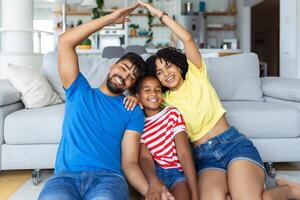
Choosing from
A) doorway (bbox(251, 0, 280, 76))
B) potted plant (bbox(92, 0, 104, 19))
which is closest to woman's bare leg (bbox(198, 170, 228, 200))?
potted plant (bbox(92, 0, 104, 19))

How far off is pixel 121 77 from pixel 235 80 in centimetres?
140

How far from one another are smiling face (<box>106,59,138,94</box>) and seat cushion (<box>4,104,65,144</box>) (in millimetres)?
692

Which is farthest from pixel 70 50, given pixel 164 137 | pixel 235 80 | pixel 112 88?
pixel 235 80

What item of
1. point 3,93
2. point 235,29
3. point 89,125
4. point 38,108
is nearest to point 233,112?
point 89,125

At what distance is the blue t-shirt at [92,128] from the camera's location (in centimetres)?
155

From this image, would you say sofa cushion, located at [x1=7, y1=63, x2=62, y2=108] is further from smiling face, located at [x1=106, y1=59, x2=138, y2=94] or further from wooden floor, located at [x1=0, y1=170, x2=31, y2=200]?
smiling face, located at [x1=106, y1=59, x2=138, y2=94]

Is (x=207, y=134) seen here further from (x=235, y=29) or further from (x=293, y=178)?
(x=235, y=29)

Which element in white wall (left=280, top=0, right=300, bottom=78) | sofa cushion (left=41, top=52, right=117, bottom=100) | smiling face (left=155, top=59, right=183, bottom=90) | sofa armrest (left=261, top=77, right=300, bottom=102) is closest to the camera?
smiling face (left=155, top=59, right=183, bottom=90)

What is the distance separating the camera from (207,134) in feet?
5.97

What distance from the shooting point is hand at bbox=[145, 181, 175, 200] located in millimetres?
1498

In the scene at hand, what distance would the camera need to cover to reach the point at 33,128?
7.37 ft

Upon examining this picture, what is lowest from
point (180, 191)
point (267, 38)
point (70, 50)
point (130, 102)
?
point (180, 191)

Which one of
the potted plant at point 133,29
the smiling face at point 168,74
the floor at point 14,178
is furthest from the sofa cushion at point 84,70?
the potted plant at point 133,29

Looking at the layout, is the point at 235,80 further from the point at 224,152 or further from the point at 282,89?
the point at 224,152
